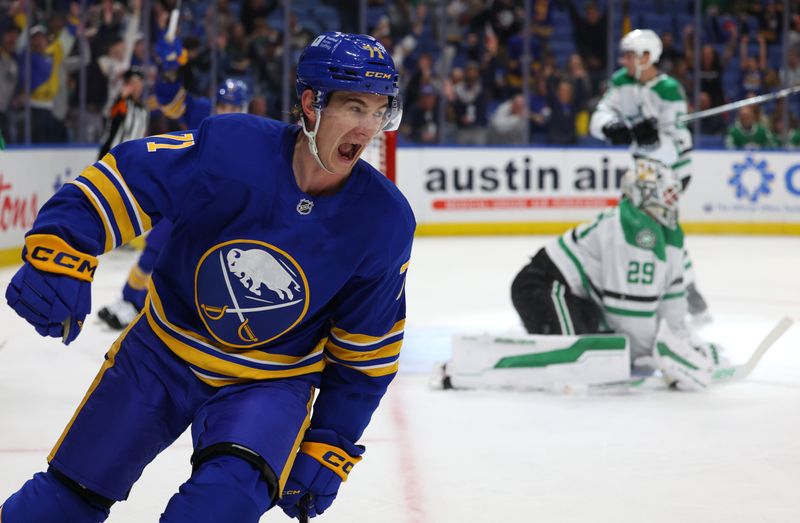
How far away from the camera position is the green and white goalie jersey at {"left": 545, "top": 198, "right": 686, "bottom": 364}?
4406mm

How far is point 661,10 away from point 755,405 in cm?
753

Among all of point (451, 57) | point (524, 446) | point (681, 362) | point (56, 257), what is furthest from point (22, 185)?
point (56, 257)

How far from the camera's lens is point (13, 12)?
8391 millimetres

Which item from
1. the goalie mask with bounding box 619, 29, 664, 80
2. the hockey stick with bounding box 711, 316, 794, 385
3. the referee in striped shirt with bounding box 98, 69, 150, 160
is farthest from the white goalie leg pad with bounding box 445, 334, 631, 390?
the referee in striped shirt with bounding box 98, 69, 150, 160

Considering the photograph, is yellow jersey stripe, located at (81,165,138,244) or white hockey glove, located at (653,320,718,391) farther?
white hockey glove, located at (653,320,718,391)

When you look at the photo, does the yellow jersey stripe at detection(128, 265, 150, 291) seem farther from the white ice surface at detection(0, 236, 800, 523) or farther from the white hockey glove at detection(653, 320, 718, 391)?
the white hockey glove at detection(653, 320, 718, 391)

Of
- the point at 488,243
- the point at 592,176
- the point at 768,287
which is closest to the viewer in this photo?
the point at 768,287

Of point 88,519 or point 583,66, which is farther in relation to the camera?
point 583,66

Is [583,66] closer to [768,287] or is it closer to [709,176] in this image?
[709,176]

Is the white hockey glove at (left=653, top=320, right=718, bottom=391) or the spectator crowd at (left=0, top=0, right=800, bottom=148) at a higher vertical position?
the spectator crowd at (left=0, top=0, right=800, bottom=148)

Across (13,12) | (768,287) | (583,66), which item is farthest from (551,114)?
(13,12)

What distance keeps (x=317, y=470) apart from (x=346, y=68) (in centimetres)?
68

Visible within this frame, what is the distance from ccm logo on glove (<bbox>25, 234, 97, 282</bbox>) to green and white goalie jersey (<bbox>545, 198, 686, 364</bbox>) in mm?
2889

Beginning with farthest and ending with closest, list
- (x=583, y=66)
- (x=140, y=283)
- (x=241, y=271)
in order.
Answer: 1. (x=583, y=66)
2. (x=140, y=283)
3. (x=241, y=271)
